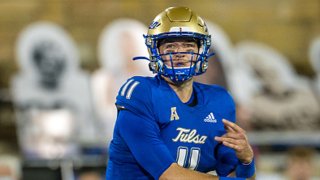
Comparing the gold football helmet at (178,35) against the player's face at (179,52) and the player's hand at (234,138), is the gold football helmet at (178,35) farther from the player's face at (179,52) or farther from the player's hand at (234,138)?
the player's hand at (234,138)

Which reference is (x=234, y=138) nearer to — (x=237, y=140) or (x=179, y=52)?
(x=237, y=140)

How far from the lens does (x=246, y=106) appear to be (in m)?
8.68

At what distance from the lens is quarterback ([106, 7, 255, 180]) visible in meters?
3.75

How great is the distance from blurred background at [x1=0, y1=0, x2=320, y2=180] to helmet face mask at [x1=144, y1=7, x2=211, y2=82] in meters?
4.39

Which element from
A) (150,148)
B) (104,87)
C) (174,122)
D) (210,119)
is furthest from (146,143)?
(104,87)

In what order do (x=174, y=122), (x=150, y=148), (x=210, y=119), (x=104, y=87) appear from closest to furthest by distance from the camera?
(x=150, y=148), (x=174, y=122), (x=210, y=119), (x=104, y=87)

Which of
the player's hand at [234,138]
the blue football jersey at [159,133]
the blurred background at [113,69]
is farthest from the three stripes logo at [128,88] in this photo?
the blurred background at [113,69]

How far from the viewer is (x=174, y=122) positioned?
383 cm

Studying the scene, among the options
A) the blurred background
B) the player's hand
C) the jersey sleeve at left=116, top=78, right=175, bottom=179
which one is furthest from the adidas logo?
the blurred background

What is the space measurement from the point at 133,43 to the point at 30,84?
3.45ft

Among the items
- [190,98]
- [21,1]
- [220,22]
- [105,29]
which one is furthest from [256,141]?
[190,98]

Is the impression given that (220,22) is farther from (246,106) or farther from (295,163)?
(295,163)

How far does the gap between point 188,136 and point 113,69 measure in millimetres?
4824

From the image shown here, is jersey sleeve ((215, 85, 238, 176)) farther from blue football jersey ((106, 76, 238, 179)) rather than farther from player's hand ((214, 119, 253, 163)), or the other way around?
player's hand ((214, 119, 253, 163))
